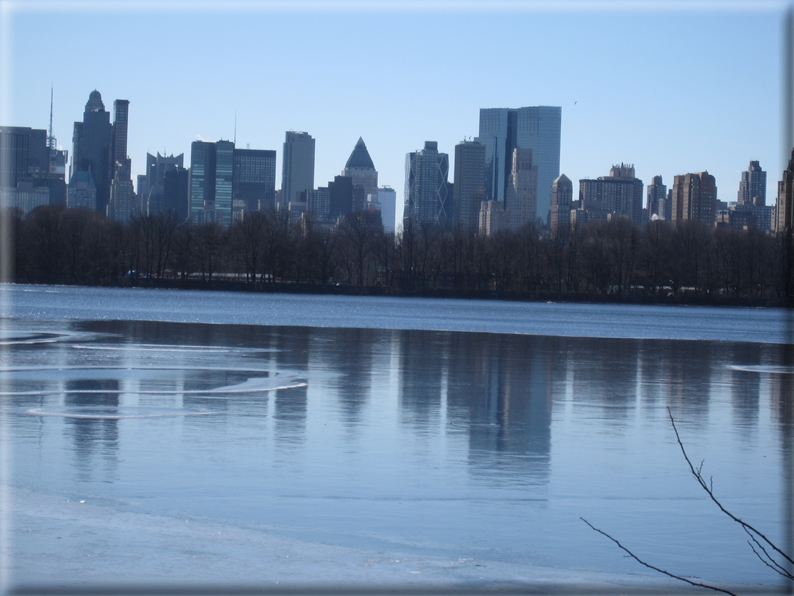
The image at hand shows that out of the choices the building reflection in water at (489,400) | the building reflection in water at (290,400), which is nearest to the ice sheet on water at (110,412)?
the building reflection in water at (290,400)

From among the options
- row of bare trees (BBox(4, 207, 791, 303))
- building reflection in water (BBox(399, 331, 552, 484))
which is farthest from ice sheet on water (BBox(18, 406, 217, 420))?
row of bare trees (BBox(4, 207, 791, 303))

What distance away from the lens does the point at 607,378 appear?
2112 cm

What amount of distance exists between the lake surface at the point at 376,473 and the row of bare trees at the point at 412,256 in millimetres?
107085

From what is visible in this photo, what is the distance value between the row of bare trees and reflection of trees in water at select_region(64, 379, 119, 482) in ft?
354

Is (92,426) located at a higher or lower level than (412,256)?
lower

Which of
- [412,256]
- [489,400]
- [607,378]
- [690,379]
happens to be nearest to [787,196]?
[489,400]

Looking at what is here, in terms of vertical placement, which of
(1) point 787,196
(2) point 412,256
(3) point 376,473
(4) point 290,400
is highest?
(2) point 412,256

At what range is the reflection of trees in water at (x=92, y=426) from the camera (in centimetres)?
1024

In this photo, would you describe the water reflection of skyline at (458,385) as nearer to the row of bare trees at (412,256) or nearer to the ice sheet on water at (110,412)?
the ice sheet on water at (110,412)

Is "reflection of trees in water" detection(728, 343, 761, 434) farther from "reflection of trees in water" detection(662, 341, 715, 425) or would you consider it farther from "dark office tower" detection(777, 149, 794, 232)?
"dark office tower" detection(777, 149, 794, 232)

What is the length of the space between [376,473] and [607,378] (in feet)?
38.9

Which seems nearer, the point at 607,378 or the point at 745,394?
the point at 745,394

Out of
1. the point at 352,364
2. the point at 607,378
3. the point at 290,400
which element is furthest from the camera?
the point at 352,364

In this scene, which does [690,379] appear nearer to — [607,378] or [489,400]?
[607,378]
